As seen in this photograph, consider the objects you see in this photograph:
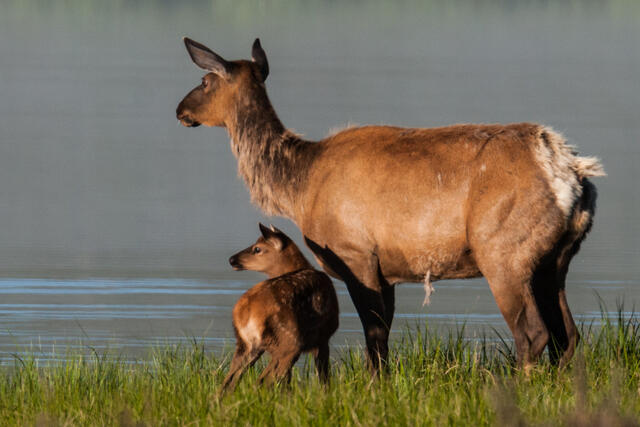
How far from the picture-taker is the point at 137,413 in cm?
768

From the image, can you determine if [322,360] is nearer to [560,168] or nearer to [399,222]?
[399,222]

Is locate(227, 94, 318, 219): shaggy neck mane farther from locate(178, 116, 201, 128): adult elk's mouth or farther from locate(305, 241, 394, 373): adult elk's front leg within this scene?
locate(305, 241, 394, 373): adult elk's front leg

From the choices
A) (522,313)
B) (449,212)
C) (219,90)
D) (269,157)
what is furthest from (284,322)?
(219,90)

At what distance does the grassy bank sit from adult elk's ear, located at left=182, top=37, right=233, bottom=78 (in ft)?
7.53

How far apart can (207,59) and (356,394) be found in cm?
388

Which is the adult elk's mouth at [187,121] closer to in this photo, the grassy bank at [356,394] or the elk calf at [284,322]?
the grassy bank at [356,394]

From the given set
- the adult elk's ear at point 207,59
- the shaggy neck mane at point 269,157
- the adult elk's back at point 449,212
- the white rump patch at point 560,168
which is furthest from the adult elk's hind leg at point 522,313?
the adult elk's ear at point 207,59

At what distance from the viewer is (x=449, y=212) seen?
9.45 metres

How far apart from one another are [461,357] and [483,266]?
0.86 metres

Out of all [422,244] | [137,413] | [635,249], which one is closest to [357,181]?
[422,244]

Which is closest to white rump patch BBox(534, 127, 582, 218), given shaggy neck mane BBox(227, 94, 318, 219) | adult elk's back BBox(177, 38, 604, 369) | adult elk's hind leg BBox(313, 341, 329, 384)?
adult elk's back BBox(177, 38, 604, 369)

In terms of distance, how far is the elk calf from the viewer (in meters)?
8.83

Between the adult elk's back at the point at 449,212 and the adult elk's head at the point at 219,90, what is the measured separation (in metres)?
0.65

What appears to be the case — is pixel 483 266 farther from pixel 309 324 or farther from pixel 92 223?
pixel 92 223
